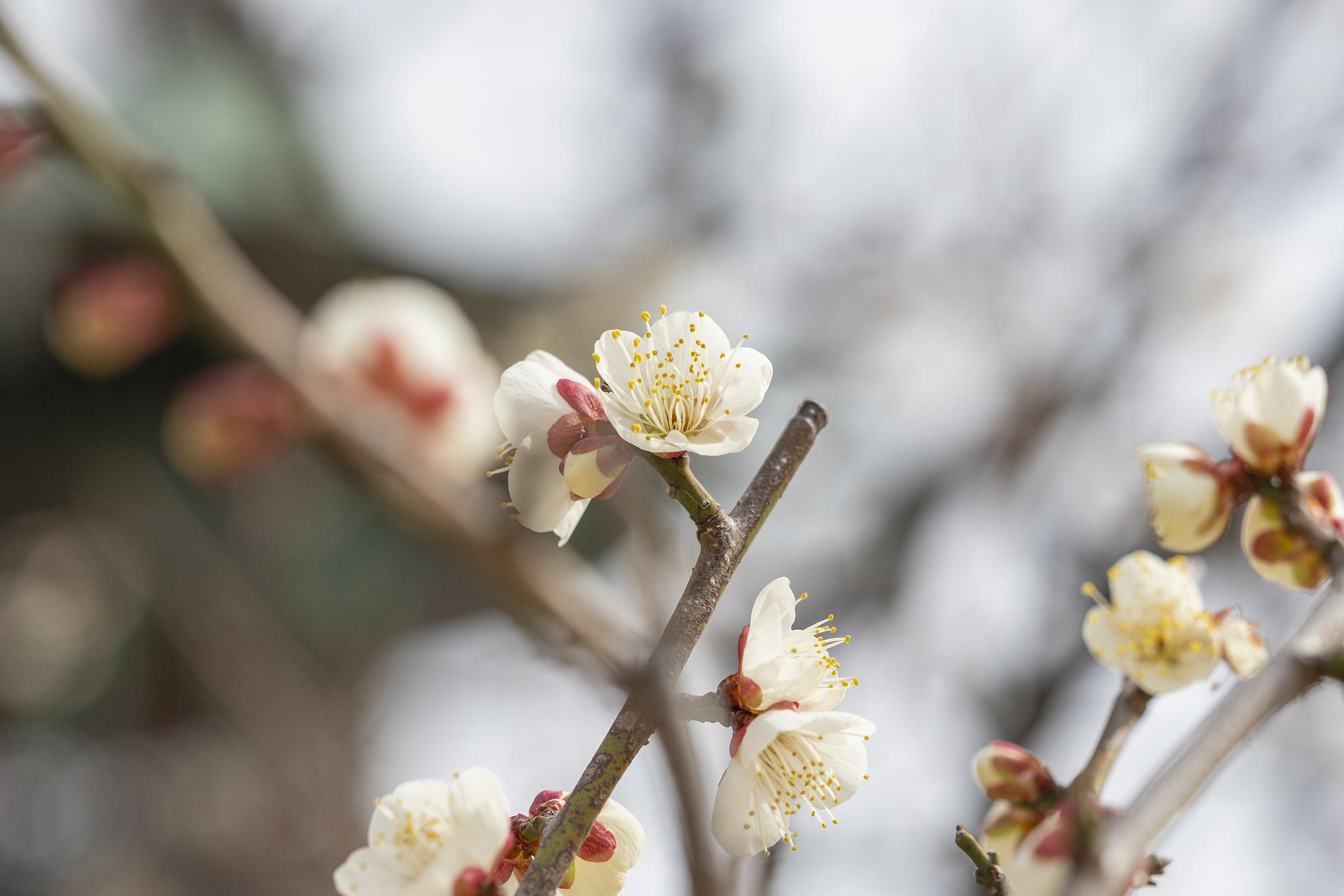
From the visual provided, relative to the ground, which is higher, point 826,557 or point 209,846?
point 826,557

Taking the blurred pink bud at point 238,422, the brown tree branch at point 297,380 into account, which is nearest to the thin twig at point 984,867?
the brown tree branch at point 297,380

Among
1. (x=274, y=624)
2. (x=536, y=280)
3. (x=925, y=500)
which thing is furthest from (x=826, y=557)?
(x=274, y=624)

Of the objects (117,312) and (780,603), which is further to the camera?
(117,312)

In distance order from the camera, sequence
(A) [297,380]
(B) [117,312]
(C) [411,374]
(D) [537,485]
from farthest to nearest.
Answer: (C) [411,374]
(B) [117,312]
(A) [297,380]
(D) [537,485]

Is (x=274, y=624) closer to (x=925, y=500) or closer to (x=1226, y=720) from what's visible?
(x=925, y=500)

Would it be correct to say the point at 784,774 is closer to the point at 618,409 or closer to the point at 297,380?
the point at 618,409


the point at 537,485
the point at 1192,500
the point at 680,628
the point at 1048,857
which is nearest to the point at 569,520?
the point at 537,485

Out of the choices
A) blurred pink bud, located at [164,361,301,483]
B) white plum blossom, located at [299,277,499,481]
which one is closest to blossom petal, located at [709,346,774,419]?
blurred pink bud, located at [164,361,301,483]
